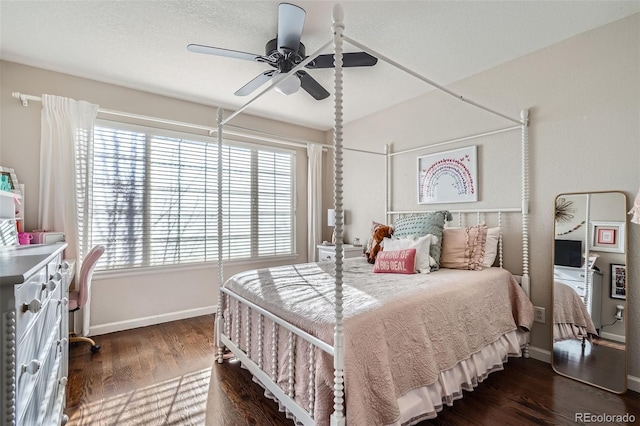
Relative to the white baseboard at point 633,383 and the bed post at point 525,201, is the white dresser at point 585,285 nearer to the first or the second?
the bed post at point 525,201

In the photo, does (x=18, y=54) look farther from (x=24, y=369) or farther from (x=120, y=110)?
(x=24, y=369)

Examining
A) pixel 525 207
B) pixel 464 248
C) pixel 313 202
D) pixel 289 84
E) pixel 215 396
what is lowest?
pixel 215 396

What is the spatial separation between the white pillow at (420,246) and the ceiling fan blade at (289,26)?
1706mm

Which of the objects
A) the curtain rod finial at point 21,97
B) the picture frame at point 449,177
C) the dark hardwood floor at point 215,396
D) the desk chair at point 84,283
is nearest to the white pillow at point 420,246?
the picture frame at point 449,177

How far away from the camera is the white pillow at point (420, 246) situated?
2.44m

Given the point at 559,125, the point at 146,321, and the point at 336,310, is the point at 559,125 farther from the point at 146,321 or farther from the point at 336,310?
the point at 146,321

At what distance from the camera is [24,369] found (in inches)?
35.4

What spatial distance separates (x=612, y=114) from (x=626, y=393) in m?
1.86

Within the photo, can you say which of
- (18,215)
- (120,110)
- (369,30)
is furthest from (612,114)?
(18,215)

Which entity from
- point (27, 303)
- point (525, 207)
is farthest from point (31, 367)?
point (525, 207)

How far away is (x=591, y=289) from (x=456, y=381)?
126 cm

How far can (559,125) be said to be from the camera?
2.37 meters

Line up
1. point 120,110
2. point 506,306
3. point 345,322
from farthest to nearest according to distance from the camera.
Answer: point 120,110, point 506,306, point 345,322

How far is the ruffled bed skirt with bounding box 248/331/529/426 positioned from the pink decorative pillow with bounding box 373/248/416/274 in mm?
720
